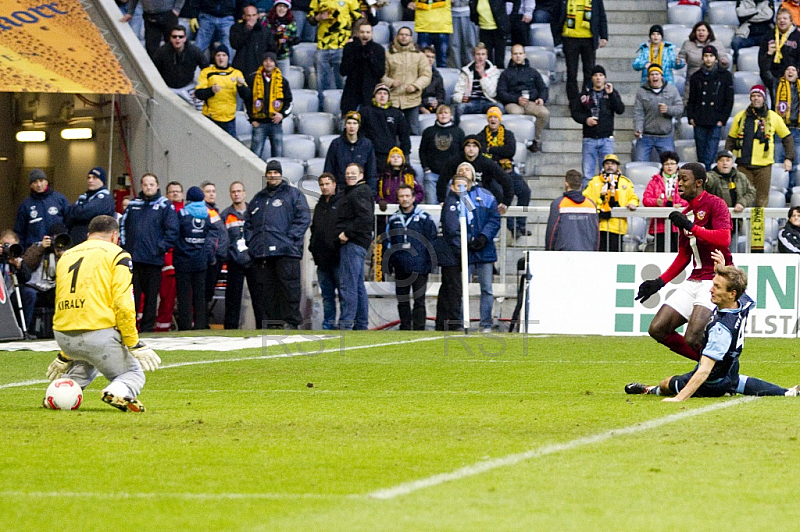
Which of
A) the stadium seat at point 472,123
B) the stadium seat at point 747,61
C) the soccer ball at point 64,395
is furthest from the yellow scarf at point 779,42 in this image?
the soccer ball at point 64,395

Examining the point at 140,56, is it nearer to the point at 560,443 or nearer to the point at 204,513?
the point at 560,443

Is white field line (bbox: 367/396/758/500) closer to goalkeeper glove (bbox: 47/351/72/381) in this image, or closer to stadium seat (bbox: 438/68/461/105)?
goalkeeper glove (bbox: 47/351/72/381)

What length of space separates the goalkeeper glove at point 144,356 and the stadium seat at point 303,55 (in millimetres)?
16298

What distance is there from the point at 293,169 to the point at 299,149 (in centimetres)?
63

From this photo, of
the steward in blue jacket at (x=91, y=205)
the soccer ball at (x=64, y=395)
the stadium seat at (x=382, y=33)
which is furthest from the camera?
the stadium seat at (x=382, y=33)

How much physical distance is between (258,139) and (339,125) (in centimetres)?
201

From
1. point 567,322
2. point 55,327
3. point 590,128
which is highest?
point 590,128

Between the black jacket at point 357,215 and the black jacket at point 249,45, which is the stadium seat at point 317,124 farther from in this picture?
the black jacket at point 357,215

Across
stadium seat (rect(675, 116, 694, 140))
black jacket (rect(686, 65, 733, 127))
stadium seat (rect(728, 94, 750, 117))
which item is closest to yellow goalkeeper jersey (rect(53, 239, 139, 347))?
black jacket (rect(686, 65, 733, 127))

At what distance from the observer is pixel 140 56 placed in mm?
22781

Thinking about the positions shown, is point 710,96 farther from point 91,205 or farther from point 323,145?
point 91,205

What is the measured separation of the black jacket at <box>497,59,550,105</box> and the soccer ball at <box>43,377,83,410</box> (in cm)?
1403

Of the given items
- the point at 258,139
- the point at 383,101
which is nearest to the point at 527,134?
the point at 383,101

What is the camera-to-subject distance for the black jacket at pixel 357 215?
18156mm
